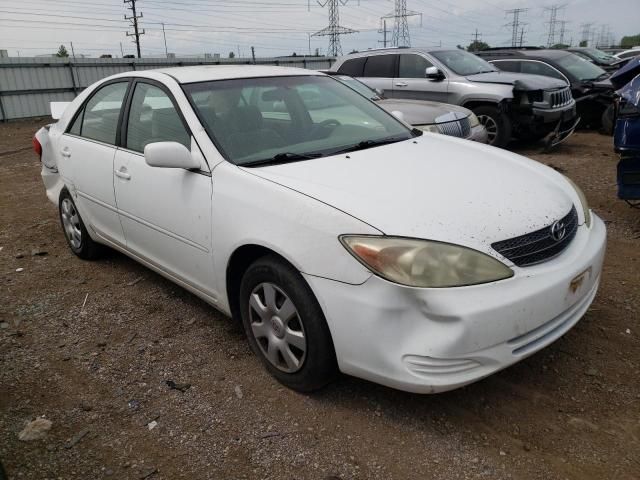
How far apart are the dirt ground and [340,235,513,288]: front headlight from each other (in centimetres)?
77

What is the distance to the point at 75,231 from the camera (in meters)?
4.71

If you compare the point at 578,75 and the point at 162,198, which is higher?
the point at 578,75

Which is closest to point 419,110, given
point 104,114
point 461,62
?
point 461,62

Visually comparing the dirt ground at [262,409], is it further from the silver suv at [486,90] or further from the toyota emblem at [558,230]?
the silver suv at [486,90]

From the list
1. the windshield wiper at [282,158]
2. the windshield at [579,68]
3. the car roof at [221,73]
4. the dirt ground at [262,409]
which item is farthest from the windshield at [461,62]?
the windshield wiper at [282,158]

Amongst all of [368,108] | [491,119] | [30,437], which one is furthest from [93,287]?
[491,119]

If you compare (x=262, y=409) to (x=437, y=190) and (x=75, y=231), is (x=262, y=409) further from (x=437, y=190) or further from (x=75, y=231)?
(x=75, y=231)

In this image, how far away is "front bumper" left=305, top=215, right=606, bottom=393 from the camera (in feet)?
7.02

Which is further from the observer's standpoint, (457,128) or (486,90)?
(486,90)

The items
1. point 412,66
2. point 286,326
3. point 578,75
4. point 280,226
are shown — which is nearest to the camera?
point 280,226

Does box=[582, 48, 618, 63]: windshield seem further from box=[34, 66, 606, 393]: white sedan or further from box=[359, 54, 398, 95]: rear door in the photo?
box=[34, 66, 606, 393]: white sedan

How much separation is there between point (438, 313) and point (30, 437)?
200cm

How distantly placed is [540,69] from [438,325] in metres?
10.1

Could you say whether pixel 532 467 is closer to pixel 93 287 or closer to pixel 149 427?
pixel 149 427
